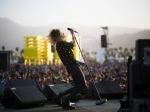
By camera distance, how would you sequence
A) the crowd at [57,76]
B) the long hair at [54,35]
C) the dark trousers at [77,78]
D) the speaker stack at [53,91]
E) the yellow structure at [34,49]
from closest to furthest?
1. the dark trousers at [77,78]
2. the long hair at [54,35]
3. the speaker stack at [53,91]
4. the crowd at [57,76]
5. the yellow structure at [34,49]

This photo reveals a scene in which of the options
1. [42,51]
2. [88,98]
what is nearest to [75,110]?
[88,98]

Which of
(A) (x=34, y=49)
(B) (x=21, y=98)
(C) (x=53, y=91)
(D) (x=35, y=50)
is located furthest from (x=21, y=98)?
(D) (x=35, y=50)

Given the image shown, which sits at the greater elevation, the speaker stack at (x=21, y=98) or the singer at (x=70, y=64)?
the singer at (x=70, y=64)

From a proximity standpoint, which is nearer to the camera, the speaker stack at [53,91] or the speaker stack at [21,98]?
the speaker stack at [21,98]

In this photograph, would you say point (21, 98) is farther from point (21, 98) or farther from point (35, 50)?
point (35, 50)

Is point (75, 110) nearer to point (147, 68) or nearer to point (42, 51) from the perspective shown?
point (147, 68)

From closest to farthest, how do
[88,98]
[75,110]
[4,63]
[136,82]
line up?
[136,82], [75,110], [88,98], [4,63]

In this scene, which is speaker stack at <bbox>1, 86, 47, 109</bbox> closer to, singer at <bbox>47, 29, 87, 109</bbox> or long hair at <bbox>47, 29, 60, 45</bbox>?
singer at <bbox>47, 29, 87, 109</bbox>

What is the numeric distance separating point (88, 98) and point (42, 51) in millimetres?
44984

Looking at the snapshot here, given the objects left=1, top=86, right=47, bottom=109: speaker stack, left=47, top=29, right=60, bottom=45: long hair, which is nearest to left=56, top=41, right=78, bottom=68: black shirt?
left=47, top=29, right=60, bottom=45: long hair

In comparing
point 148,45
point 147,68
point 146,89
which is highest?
point 148,45

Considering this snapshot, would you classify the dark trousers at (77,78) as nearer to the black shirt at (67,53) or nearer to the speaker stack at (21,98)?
the black shirt at (67,53)

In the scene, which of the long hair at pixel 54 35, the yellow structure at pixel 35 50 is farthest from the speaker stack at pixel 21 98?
the yellow structure at pixel 35 50

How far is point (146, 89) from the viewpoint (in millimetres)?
4434
